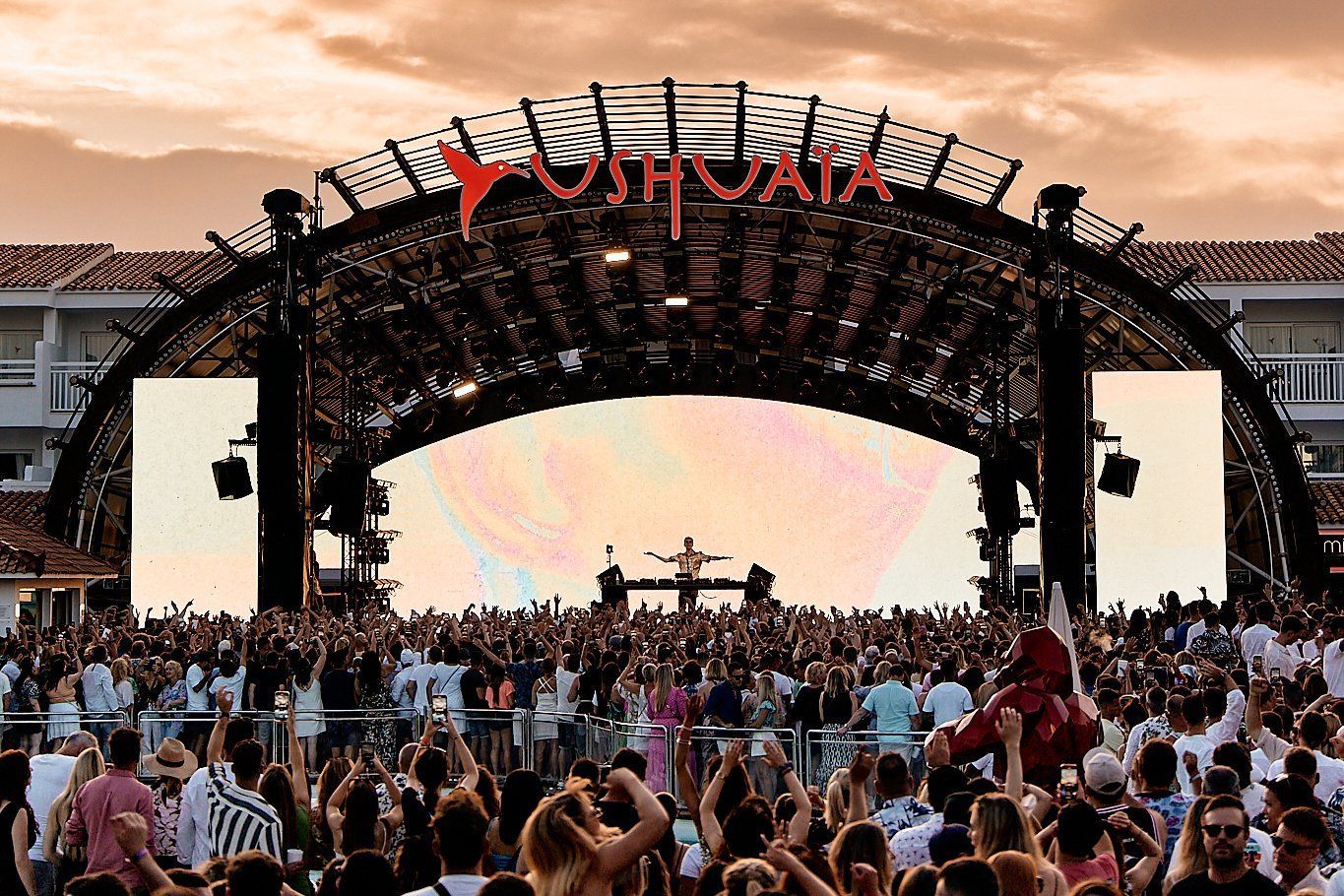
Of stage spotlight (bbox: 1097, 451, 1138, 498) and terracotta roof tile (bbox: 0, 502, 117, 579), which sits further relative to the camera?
terracotta roof tile (bbox: 0, 502, 117, 579)

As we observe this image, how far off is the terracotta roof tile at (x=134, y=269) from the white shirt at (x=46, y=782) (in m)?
34.3

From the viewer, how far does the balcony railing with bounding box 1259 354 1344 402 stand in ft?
133

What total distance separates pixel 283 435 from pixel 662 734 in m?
10.3

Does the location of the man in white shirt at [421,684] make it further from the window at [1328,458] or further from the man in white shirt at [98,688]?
the window at [1328,458]

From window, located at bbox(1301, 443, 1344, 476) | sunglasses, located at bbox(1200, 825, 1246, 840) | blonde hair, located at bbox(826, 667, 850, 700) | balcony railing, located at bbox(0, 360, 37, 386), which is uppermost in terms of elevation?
balcony railing, located at bbox(0, 360, 37, 386)

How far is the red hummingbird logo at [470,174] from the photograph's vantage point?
26875 millimetres

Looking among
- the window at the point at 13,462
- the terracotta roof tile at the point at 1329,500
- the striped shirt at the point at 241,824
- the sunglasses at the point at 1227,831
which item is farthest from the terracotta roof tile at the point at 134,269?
the sunglasses at the point at 1227,831

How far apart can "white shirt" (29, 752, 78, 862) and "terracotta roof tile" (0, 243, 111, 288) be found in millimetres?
36495

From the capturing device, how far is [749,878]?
5.24m

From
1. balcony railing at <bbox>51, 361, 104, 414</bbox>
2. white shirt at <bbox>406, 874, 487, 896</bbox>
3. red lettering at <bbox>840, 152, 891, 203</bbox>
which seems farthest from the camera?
balcony railing at <bbox>51, 361, 104, 414</bbox>

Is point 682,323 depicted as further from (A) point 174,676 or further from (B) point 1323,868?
(B) point 1323,868

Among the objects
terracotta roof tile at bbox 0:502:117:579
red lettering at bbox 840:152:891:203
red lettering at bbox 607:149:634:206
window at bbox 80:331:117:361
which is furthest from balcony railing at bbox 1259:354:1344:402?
window at bbox 80:331:117:361

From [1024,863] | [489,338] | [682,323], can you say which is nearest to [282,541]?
[489,338]

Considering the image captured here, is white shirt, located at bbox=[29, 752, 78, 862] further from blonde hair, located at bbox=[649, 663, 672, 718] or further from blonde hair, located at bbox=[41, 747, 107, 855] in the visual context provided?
blonde hair, located at bbox=[649, 663, 672, 718]
